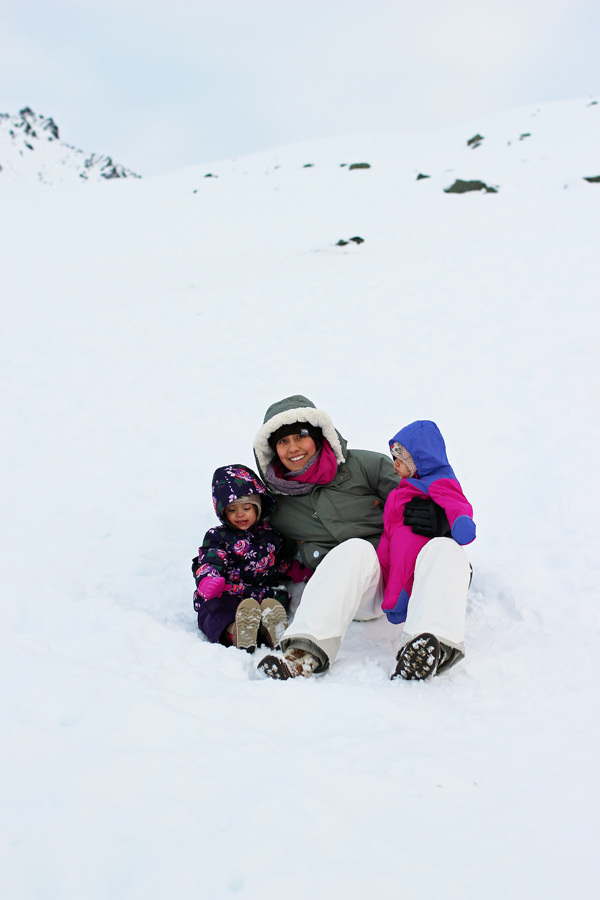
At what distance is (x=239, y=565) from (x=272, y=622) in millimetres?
472

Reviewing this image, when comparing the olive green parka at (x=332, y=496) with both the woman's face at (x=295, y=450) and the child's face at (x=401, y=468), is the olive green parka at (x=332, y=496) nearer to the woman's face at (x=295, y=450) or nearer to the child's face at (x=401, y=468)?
the woman's face at (x=295, y=450)

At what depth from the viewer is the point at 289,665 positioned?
8.16 ft

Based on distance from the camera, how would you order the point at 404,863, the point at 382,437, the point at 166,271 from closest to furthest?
the point at 404,863 < the point at 382,437 < the point at 166,271

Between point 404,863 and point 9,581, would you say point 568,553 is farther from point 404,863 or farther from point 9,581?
Answer: point 9,581

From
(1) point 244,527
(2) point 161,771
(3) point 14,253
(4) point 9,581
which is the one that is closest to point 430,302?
(1) point 244,527

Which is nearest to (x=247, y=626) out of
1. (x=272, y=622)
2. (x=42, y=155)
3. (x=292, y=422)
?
(x=272, y=622)

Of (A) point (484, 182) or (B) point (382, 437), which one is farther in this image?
(A) point (484, 182)

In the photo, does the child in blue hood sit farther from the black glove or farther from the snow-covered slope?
the snow-covered slope

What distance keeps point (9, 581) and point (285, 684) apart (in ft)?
5.64

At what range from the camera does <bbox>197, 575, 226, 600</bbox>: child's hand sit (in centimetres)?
316

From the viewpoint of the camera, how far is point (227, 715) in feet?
6.64

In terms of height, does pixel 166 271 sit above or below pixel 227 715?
above

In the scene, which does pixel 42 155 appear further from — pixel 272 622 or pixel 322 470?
pixel 272 622

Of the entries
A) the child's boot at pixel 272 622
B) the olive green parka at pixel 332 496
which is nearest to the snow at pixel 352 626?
the child's boot at pixel 272 622
